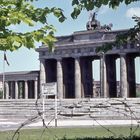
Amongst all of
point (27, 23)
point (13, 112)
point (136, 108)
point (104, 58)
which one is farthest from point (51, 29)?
point (104, 58)

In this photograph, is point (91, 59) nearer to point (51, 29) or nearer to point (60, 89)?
point (60, 89)

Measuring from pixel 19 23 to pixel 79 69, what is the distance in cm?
8868

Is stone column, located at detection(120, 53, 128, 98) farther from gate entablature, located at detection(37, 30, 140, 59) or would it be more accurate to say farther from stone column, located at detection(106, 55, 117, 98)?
stone column, located at detection(106, 55, 117, 98)

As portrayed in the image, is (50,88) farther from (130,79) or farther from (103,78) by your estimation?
(130,79)

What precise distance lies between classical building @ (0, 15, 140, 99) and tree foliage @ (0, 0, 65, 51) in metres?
77.0

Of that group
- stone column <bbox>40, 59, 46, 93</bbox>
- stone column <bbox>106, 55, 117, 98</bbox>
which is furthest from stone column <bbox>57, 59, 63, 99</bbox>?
stone column <bbox>106, 55, 117, 98</bbox>

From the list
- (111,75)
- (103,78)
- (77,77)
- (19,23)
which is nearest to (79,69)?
(77,77)

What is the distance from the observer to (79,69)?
Result: 97000 millimetres

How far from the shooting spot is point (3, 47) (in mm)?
8289

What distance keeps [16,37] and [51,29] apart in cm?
104

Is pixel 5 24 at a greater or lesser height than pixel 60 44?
lesser

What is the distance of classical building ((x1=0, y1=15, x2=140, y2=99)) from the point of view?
91188 mm

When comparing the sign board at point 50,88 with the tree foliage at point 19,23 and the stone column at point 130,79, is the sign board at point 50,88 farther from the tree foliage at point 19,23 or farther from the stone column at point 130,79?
the stone column at point 130,79

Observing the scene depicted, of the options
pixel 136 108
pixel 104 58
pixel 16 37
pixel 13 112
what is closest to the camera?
pixel 16 37
